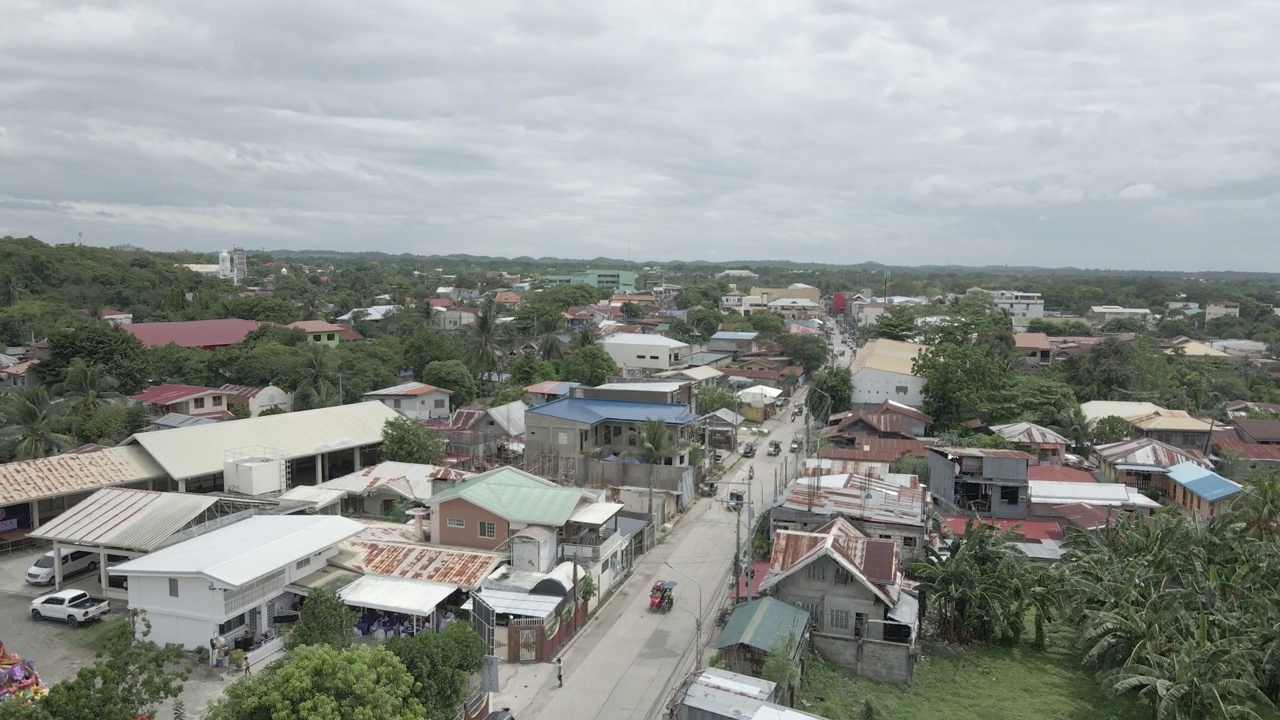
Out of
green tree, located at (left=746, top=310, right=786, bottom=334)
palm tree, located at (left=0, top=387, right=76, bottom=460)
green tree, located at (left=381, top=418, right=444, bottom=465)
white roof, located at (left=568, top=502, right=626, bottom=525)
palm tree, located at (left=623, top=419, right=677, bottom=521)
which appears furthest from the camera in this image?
green tree, located at (left=746, top=310, right=786, bottom=334)

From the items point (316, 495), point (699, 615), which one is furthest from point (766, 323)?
point (699, 615)

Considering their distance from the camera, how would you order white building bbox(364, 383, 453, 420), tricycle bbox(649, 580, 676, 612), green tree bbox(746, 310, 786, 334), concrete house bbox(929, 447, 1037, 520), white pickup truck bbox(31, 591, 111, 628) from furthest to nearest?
green tree bbox(746, 310, 786, 334) → white building bbox(364, 383, 453, 420) → concrete house bbox(929, 447, 1037, 520) → tricycle bbox(649, 580, 676, 612) → white pickup truck bbox(31, 591, 111, 628)

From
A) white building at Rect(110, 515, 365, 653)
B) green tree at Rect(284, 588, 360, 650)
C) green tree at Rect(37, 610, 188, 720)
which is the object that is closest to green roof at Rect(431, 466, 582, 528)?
white building at Rect(110, 515, 365, 653)

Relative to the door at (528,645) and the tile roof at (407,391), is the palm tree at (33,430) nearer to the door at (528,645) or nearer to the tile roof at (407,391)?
the tile roof at (407,391)

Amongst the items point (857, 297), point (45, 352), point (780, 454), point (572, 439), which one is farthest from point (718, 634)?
point (857, 297)

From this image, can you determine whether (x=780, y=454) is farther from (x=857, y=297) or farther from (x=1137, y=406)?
(x=857, y=297)

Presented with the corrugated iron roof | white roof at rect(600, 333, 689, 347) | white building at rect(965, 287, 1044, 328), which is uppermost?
white building at rect(965, 287, 1044, 328)

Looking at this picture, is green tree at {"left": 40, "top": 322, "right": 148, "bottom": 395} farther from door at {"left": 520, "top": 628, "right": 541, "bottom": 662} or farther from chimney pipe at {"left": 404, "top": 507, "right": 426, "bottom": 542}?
door at {"left": 520, "top": 628, "right": 541, "bottom": 662}
